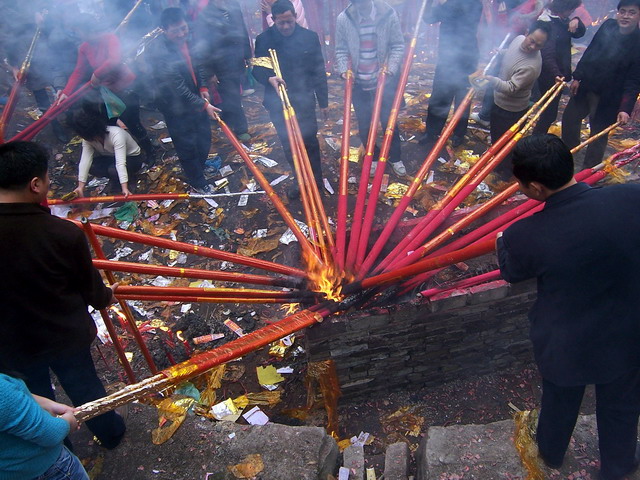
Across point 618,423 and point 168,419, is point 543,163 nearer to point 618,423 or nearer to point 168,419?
point 618,423

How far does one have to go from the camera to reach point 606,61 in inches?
196

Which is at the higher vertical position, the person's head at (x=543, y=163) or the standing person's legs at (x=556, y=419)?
the person's head at (x=543, y=163)

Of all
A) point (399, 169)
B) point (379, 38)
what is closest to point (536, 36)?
point (379, 38)

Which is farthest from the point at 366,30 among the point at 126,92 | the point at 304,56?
the point at 126,92

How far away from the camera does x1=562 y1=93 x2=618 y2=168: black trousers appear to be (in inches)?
211

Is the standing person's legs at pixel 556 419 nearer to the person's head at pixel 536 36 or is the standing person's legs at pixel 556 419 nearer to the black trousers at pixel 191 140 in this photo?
the person's head at pixel 536 36

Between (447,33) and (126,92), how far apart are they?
4.90m

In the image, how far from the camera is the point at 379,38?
5.54m

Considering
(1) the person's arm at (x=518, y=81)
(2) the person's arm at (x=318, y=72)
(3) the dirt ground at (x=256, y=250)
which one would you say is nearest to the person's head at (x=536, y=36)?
(1) the person's arm at (x=518, y=81)

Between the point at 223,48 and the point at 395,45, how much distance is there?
309 cm

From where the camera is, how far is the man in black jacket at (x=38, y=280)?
7.55 ft

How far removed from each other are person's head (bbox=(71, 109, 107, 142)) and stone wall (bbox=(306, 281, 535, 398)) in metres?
4.01

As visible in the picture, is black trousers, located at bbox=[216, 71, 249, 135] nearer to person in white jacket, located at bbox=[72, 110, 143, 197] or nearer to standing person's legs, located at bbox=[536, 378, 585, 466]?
person in white jacket, located at bbox=[72, 110, 143, 197]

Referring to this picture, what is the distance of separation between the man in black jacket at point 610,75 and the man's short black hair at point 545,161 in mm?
3403
